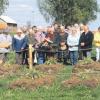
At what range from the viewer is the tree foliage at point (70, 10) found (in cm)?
6247

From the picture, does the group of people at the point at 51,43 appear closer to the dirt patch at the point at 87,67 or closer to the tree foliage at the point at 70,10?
the dirt patch at the point at 87,67

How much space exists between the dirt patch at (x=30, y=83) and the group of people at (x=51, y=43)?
632 centimetres

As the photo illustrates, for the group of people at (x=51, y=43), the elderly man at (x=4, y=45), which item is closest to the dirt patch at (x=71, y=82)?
the group of people at (x=51, y=43)

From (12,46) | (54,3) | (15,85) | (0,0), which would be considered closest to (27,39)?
(12,46)

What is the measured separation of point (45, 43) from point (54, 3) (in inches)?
1708

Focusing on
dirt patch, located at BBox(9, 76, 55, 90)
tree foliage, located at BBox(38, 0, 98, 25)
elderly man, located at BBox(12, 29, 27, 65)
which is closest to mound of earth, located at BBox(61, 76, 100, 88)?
dirt patch, located at BBox(9, 76, 55, 90)

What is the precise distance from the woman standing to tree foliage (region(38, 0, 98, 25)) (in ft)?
131

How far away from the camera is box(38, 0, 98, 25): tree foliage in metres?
62.5

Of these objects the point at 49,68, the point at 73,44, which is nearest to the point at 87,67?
the point at 49,68

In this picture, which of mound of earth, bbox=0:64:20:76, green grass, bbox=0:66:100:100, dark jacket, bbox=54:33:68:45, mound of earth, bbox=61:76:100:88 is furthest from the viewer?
dark jacket, bbox=54:33:68:45

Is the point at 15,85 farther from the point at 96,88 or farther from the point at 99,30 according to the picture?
the point at 99,30

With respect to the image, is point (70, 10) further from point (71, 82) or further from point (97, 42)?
point (71, 82)

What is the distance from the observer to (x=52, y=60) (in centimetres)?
2092

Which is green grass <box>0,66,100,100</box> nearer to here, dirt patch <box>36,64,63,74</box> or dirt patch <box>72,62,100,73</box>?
dirt patch <box>72,62,100,73</box>
